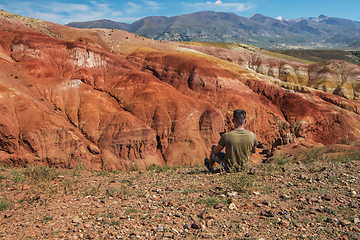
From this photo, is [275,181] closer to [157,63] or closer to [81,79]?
[81,79]

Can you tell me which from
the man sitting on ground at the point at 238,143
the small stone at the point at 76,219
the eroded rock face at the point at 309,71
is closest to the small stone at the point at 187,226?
the small stone at the point at 76,219

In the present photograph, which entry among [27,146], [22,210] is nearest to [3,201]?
[22,210]

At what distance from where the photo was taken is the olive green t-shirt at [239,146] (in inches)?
244

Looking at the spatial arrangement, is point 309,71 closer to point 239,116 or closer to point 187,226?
point 239,116

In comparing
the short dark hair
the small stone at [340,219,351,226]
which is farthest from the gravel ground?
the short dark hair

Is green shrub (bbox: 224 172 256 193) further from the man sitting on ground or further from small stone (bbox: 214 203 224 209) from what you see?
small stone (bbox: 214 203 224 209)

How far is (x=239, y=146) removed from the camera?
6.25 metres

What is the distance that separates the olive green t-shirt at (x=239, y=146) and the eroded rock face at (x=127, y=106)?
56.2ft

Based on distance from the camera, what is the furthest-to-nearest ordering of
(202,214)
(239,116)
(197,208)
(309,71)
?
(309,71) → (239,116) → (197,208) → (202,214)

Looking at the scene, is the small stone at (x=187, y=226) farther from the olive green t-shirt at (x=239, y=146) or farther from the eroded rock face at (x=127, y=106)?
the eroded rock face at (x=127, y=106)

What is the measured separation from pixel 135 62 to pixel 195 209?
33558 mm

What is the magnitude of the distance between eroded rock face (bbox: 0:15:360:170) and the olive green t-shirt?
675 inches

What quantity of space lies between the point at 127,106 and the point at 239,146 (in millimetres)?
21897

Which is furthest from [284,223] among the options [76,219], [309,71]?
[309,71]
